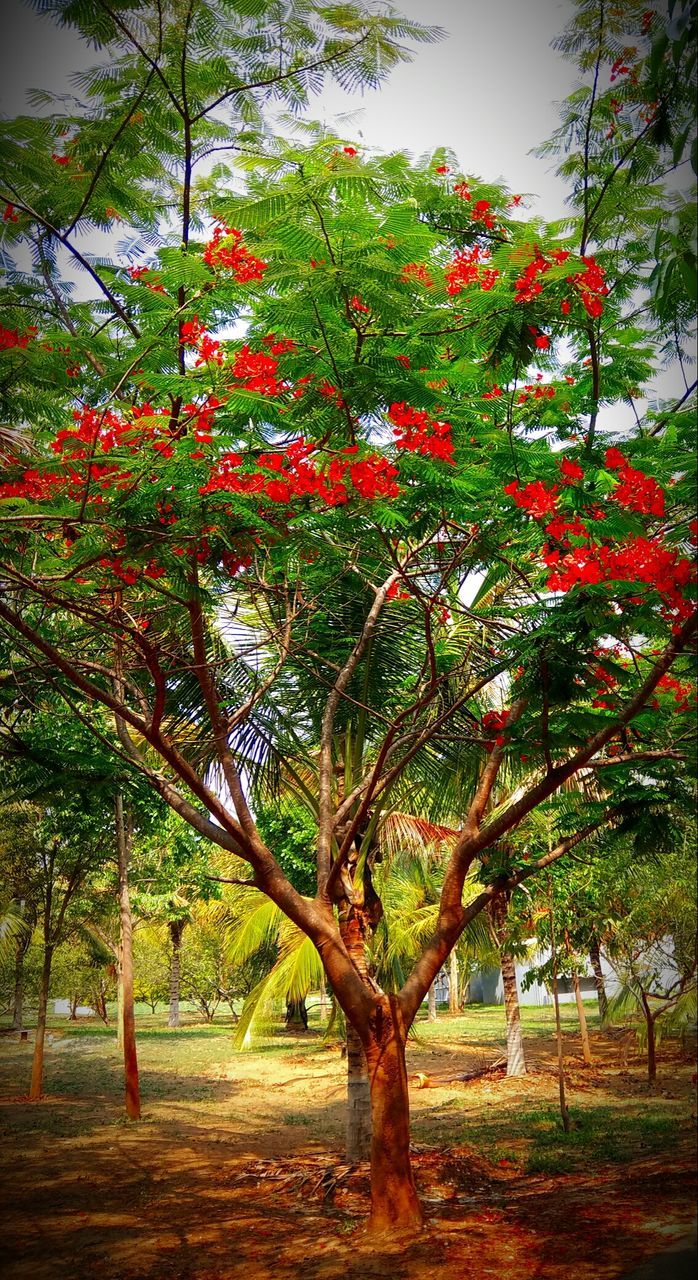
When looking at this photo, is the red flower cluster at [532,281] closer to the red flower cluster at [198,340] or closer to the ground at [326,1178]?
the red flower cluster at [198,340]

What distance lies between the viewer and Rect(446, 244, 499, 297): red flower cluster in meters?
5.08

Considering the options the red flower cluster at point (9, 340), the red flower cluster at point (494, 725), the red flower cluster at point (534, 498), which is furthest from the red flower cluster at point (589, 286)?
the red flower cluster at point (9, 340)

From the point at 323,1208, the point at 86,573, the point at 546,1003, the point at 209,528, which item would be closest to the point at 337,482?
the point at 209,528

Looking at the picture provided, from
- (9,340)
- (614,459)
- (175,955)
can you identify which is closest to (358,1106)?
(614,459)

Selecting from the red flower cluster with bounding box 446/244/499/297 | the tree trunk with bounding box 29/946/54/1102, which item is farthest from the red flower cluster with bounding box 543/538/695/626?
the tree trunk with bounding box 29/946/54/1102

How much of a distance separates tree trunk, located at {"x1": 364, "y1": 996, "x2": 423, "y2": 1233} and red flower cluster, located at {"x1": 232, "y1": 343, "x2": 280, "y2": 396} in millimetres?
4538

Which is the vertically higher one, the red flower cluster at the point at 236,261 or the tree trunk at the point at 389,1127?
the red flower cluster at the point at 236,261

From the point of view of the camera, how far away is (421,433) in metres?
5.14

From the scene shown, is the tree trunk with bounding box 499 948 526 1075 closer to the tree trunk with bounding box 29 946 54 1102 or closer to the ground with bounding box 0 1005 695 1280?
the ground with bounding box 0 1005 695 1280

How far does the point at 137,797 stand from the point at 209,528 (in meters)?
4.30

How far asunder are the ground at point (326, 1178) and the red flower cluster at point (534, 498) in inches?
113

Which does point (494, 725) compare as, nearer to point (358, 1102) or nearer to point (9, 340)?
point (358, 1102)

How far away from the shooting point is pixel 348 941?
729 centimetres

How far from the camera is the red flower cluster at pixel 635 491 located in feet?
14.4
